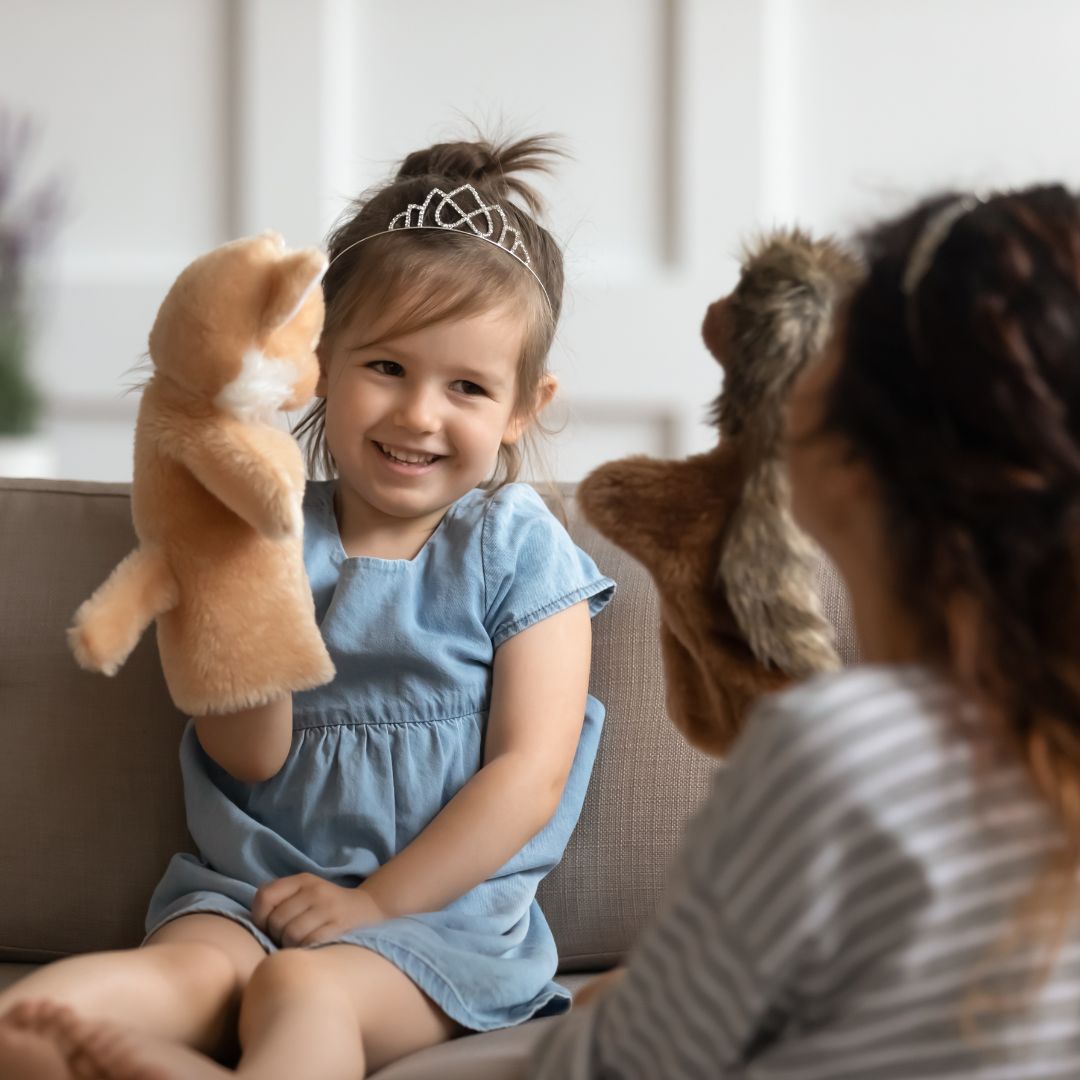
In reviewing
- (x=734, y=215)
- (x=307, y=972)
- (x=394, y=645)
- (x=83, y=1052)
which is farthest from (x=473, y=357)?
(x=734, y=215)

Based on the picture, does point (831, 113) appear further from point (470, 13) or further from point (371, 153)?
point (371, 153)

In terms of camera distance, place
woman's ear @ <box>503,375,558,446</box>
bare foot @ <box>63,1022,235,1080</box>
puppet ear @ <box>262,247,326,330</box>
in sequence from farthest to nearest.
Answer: woman's ear @ <box>503,375,558,446</box> < puppet ear @ <box>262,247,326,330</box> < bare foot @ <box>63,1022,235,1080</box>

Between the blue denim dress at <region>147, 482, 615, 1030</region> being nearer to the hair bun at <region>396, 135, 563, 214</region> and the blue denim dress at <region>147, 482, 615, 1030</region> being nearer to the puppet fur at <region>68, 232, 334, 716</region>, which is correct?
the puppet fur at <region>68, 232, 334, 716</region>

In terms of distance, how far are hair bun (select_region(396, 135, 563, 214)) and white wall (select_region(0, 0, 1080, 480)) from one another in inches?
33.3

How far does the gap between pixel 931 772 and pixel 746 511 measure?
0.31 m

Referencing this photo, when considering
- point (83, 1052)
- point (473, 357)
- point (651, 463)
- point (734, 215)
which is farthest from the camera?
point (734, 215)

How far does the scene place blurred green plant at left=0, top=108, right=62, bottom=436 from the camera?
2297 millimetres

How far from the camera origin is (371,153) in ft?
7.76

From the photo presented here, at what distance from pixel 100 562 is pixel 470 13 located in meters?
1.35

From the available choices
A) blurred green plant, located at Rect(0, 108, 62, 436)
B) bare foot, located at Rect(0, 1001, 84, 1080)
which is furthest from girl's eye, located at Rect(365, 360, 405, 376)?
blurred green plant, located at Rect(0, 108, 62, 436)

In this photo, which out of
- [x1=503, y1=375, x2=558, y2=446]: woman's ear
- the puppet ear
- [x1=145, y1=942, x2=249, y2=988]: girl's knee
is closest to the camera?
the puppet ear

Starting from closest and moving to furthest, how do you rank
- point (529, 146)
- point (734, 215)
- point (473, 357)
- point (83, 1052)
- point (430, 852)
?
1. point (83, 1052)
2. point (430, 852)
3. point (473, 357)
4. point (529, 146)
5. point (734, 215)

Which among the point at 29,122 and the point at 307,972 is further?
the point at 29,122

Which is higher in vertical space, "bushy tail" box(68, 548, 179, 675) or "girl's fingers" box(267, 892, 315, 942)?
"bushy tail" box(68, 548, 179, 675)
